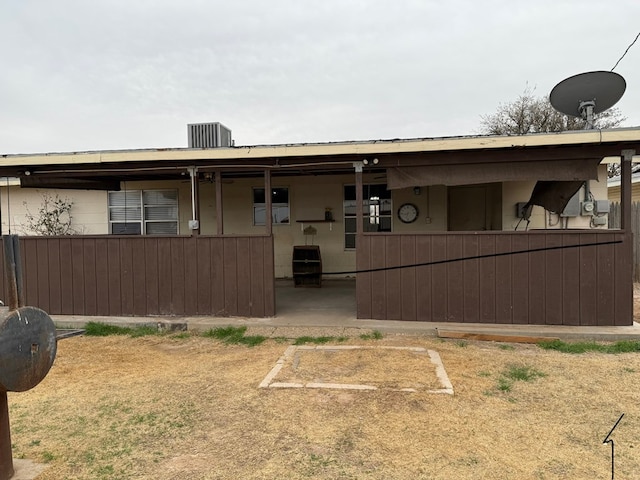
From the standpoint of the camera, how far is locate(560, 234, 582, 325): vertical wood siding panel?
17.1 ft

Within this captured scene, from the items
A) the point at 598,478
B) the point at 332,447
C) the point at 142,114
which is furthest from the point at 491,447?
the point at 142,114

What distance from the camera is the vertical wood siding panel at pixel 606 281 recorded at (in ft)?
16.9

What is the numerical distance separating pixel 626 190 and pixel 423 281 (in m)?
2.59

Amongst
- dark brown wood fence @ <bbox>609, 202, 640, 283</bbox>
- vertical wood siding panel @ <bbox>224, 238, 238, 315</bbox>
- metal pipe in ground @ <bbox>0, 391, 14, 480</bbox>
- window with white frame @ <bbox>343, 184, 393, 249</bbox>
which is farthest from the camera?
dark brown wood fence @ <bbox>609, 202, 640, 283</bbox>

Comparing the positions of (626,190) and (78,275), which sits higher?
(626,190)

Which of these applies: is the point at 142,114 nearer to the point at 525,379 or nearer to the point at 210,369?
the point at 210,369

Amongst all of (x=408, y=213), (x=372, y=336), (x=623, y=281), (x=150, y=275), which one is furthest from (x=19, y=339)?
(x=408, y=213)

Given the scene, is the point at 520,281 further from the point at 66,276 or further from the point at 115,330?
the point at 66,276

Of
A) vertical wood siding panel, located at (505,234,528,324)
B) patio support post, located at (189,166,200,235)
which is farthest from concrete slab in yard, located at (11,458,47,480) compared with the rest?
vertical wood siding panel, located at (505,234,528,324)

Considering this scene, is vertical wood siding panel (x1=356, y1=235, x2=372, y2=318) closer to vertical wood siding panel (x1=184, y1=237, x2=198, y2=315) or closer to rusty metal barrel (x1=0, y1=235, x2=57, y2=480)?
vertical wood siding panel (x1=184, y1=237, x2=198, y2=315)

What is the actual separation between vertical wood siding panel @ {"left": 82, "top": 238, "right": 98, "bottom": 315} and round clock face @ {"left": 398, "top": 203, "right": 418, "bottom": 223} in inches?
224

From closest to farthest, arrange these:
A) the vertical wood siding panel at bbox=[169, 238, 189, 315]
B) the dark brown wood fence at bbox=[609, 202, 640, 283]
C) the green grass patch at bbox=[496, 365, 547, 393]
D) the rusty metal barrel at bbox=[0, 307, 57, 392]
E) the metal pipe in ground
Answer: the rusty metal barrel at bbox=[0, 307, 57, 392] → the metal pipe in ground → the green grass patch at bbox=[496, 365, 547, 393] → the vertical wood siding panel at bbox=[169, 238, 189, 315] → the dark brown wood fence at bbox=[609, 202, 640, 283]

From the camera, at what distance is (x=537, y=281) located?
5.29 meters

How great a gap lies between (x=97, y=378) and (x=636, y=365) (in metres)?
5.14
